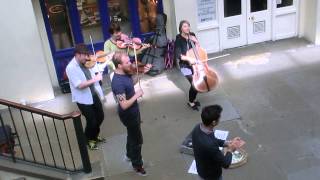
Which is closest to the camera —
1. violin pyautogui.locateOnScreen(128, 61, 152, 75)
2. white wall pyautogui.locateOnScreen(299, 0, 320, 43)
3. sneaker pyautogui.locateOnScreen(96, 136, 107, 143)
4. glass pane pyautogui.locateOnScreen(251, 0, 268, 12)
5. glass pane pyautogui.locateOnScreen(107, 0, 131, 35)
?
violin pyautogui.locateOnScreen(128, 61, 152, 75)

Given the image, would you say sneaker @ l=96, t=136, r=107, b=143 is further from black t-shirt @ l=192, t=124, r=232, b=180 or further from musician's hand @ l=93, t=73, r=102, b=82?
black t-shirt @ l=192, t=124, r=232, b=180

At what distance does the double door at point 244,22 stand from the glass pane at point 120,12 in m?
2.01

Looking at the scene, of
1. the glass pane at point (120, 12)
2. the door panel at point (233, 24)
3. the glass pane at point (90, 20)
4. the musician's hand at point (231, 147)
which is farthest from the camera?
the door panel at point (233, 24)

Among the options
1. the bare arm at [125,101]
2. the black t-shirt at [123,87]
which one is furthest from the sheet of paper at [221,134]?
the bare arm at [125,101]

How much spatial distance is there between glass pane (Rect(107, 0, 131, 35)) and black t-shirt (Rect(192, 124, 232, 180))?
5.28 meters

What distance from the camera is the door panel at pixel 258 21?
10.4m

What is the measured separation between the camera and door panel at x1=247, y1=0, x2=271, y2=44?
10.4m

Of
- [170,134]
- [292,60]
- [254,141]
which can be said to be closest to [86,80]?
[170,134]

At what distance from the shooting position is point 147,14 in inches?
389

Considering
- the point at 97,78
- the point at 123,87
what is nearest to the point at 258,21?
the point at 97,78

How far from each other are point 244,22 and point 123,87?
516 centimetres

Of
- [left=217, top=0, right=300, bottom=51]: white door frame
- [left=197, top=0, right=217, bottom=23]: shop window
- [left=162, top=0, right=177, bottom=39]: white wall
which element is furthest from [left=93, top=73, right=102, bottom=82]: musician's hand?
[left=217, top=0, right=300, bottom=51]: white door frame

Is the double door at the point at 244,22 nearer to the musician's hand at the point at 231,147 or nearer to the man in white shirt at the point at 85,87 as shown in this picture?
the man in white shirt at the point at 85,87

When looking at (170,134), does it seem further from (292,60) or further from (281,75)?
(292,60)
